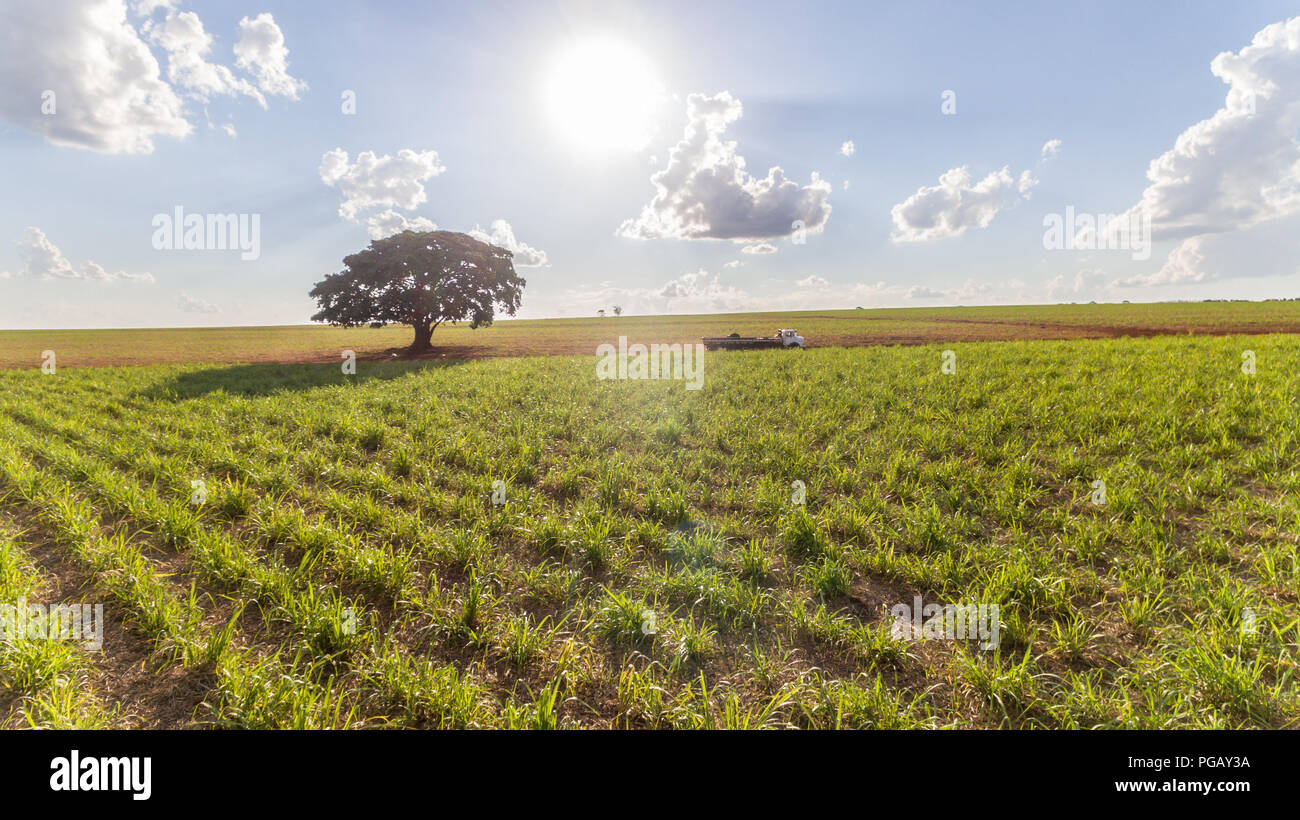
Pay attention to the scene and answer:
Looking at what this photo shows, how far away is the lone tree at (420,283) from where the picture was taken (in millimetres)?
29328

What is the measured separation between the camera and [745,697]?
9.97 feet

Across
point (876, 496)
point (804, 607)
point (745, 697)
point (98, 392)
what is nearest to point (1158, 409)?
point (876, 496)

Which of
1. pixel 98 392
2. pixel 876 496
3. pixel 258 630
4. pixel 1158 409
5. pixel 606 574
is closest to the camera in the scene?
pixel 258 630

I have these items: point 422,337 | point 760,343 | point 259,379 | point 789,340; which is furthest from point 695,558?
point 422,337

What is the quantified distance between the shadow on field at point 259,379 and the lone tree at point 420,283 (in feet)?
33.9

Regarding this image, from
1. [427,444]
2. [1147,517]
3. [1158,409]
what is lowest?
[1147,517]

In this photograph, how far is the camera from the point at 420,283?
1211 inches

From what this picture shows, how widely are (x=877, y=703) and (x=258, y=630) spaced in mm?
4660

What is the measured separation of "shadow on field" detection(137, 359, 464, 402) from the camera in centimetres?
1298

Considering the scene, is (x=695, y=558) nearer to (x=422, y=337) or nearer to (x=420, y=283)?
(x=420, y=283)

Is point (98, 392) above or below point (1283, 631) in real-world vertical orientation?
above

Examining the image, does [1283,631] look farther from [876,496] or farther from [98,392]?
[98,392]

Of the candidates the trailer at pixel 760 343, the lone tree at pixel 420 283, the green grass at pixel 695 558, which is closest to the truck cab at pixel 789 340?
the trailer at pixel 760 343

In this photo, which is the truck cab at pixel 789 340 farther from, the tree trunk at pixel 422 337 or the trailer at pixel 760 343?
the tree trunk at pixel 422 337
